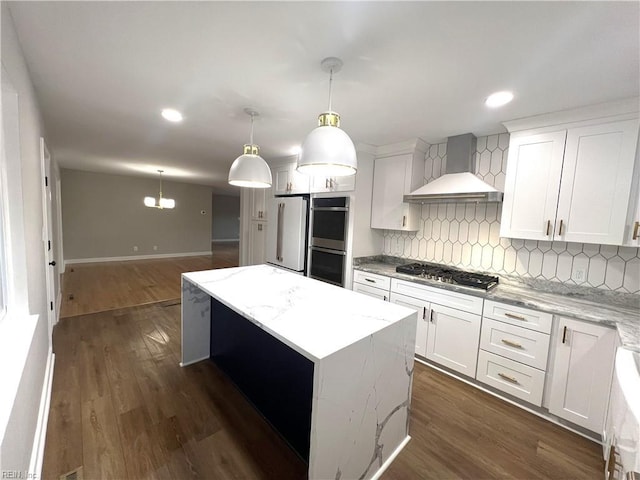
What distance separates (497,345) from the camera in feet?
7.11

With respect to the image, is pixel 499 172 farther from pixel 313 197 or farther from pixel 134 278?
pixel 134 278

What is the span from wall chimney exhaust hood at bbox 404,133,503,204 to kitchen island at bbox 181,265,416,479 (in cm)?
142

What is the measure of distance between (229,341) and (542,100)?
3.05 meters

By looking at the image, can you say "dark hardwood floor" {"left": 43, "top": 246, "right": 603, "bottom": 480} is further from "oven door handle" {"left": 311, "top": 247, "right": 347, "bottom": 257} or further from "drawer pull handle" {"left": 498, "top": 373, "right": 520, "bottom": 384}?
"oven door handle" {"left": 311, "top": 247, "right": 347, "bottom": 257}

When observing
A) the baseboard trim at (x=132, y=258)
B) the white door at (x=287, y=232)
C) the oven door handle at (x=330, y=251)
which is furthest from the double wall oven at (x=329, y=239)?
the baseboard trim at (x=132, y=258)

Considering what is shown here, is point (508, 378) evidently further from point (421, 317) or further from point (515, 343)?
point (421, 317)

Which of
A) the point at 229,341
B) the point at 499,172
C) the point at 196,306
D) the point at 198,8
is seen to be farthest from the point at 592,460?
the point at 198,8

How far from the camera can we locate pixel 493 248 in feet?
8.76

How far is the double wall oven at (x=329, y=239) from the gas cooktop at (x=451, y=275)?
29.3 inches

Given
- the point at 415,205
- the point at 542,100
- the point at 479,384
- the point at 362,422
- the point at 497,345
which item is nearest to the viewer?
the point at 362,422

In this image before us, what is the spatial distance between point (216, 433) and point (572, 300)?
111 inches

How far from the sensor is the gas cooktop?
2.32m

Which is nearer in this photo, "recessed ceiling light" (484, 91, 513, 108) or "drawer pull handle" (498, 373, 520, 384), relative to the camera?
"recessed ceiling light" (484, 91, 513, 108)

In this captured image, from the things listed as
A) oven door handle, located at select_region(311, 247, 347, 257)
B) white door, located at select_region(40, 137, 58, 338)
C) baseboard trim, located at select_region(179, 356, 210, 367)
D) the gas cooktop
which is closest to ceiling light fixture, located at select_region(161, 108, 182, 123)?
white door, located at select_region(40, 137, 58, 338)
